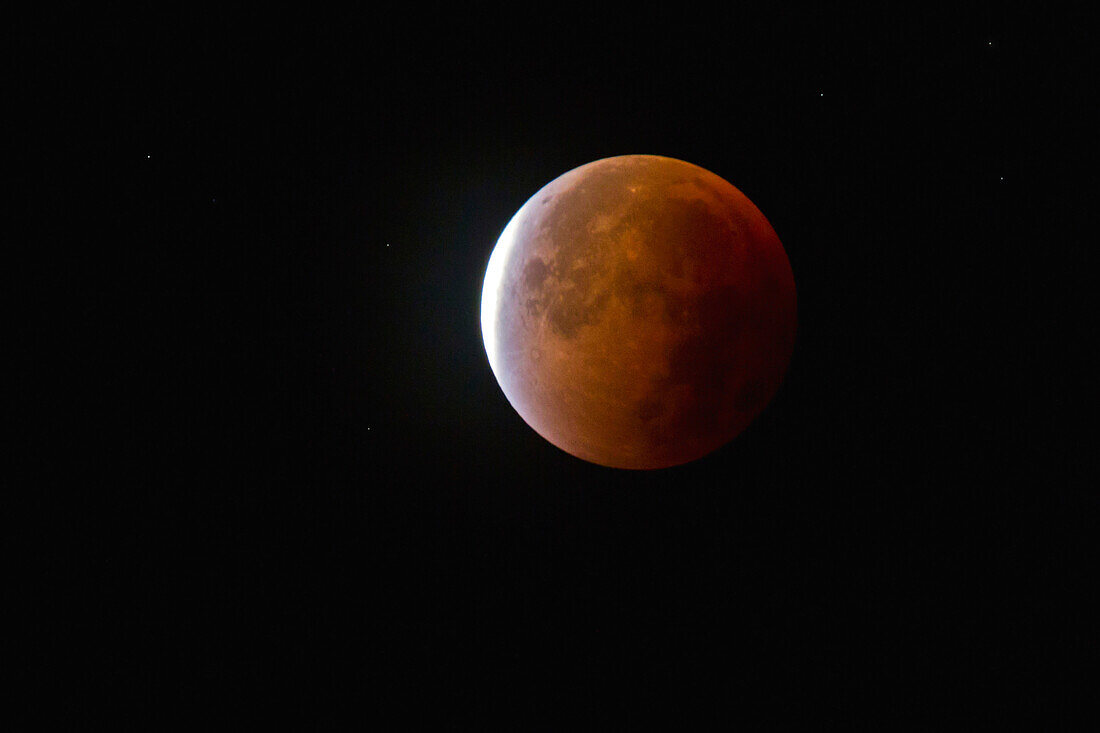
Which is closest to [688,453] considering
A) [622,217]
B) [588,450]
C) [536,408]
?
[588,450]

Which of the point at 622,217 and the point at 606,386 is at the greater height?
the point at 622,217

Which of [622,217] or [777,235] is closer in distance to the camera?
[622,217]

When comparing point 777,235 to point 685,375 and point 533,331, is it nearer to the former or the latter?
point 685,375

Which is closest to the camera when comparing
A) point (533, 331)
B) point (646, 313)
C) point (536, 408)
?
point (646, 313)

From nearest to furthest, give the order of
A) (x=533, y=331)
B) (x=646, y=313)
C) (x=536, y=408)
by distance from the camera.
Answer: (x=646, y=313) → (x=533, y=331) → (x=536, y=408)

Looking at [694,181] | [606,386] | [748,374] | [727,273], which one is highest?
[694,181]

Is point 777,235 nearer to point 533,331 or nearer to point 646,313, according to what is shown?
point 646,313
